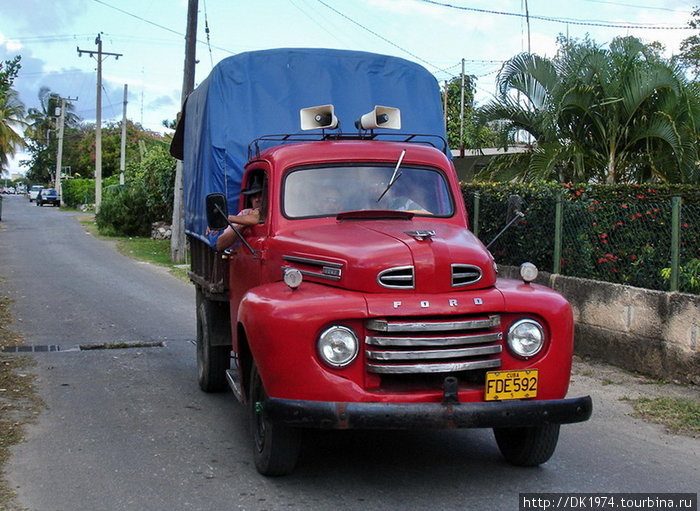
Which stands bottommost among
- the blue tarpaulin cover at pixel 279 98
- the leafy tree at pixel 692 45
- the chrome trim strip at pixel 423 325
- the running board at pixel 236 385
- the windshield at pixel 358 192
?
the running board at pixel 236 385

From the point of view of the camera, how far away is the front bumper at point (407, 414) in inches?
188

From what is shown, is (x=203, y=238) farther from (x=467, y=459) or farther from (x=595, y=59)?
(x=595, y=59)

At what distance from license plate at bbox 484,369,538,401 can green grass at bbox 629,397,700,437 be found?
2.29 meters

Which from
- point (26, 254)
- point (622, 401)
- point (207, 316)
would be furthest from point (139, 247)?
point (622, 401)

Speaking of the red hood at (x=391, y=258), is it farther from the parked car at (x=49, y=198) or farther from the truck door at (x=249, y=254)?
the parked car at (x=49, y=198)

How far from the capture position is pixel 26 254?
77.6ft

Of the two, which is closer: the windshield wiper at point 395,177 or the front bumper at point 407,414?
the front bumper at point 407,414

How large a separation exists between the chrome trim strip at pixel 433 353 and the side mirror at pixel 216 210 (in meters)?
1.85

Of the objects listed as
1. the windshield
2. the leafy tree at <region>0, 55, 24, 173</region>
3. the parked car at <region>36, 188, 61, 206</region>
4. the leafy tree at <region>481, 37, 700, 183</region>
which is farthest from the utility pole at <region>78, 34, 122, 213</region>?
the windshield

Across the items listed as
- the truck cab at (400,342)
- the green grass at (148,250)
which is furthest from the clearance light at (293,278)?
the green grass at (148,250)

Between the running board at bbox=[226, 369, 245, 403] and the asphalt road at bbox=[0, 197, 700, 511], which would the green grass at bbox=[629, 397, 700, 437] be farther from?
the running board at bbox=[226, 369, 245, 403]

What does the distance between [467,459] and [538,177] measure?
24.7 ft

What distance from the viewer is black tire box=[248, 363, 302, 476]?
5309mm

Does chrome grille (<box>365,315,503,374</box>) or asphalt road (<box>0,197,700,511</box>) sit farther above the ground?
chrome grille (<box>365,315,503,374</box>)
